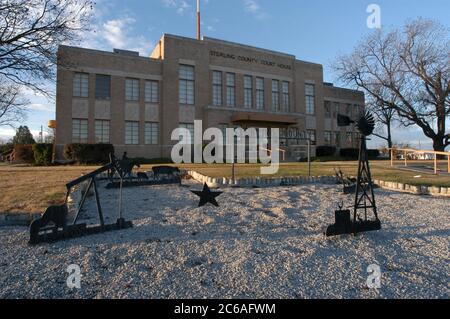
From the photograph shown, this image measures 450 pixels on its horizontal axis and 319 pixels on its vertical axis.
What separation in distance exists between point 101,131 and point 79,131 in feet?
5.07

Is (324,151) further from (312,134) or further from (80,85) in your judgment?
(80,85)

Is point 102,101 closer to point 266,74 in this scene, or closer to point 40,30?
point 40,30

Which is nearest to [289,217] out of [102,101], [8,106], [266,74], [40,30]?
[40,30]

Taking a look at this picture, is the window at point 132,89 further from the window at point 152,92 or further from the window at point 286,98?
the window at point 286,98

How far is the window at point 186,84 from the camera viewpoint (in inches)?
1136

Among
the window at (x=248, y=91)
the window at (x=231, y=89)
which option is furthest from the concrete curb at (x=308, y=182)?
the window at (x=248, y=91)

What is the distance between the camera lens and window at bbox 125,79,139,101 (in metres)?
26.9

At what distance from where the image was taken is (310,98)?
1433 inches

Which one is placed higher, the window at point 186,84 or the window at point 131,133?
the window at point 186,84

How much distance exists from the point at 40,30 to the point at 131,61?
1184 centimetres

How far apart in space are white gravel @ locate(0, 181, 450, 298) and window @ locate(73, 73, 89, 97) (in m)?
21.1

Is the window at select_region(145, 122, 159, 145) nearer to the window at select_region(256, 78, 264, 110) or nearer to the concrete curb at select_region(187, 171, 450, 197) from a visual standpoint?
the window at select_region(256, 78, 264, 110)

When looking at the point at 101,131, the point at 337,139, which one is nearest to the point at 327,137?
the point at 337,139

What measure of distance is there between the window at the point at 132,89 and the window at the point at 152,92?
795 mm
